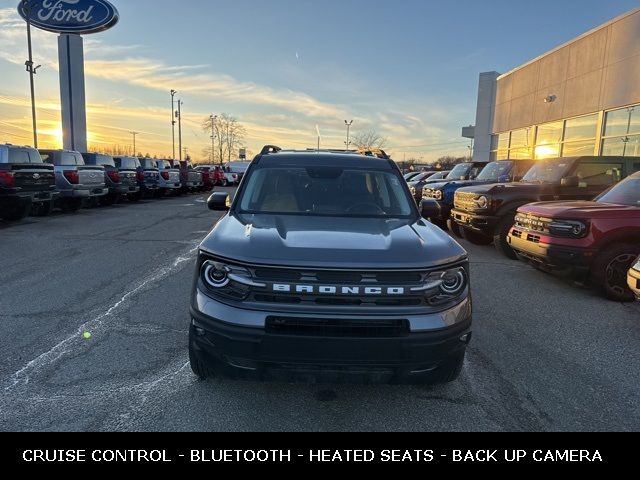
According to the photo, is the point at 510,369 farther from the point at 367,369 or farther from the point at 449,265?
the point at 367,369

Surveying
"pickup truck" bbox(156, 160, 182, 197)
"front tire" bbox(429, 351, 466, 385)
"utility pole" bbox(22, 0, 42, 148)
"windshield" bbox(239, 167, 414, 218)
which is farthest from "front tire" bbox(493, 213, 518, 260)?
"utility pole" bbox(22, 0, 42, 148)

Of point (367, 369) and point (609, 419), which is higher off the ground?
point (367, 369)

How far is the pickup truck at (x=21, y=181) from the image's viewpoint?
11.3m

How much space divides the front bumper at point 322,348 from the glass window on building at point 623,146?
59.1 ft

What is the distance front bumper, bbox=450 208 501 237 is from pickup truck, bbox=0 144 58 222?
10.9m

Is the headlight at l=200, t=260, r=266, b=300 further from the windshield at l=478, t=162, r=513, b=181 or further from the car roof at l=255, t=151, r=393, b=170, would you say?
the windshield at l=478, t=162, r=513, b=181

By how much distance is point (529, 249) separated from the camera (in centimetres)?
649

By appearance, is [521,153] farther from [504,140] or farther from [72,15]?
[72,15]

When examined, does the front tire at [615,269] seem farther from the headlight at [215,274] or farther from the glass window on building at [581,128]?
the glass window on building at [581,128]

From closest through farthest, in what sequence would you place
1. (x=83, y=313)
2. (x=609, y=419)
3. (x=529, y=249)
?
(x=609, y=419) < (x=83, y=313) < (x=529, y=249)

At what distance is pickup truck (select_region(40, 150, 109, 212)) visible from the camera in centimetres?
1456

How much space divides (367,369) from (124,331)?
2.86 meters
